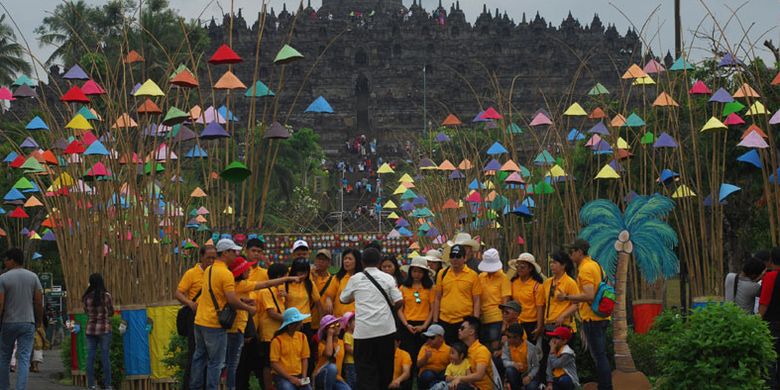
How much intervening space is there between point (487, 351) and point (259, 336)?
1629 millimetres

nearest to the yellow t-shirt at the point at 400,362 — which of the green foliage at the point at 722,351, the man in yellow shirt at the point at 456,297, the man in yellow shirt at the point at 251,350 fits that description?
the man in yellow shirt at the point at 456,297

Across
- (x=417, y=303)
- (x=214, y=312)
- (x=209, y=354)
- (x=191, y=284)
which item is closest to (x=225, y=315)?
(x=214, y=312)

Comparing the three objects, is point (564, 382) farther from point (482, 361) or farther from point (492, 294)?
point (492, 294)

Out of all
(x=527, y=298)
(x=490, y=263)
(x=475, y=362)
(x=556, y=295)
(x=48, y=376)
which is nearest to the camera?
(x=475, y=362)

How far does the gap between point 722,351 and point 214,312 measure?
3423mm

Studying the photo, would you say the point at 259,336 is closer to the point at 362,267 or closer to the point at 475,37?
the point at 362,267

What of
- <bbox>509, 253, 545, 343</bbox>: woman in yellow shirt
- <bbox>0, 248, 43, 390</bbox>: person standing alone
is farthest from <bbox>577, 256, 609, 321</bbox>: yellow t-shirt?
<bbox>0, 248, 43, 390</bbox>: person standing alone

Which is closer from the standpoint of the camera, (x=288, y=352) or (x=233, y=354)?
(x=288, y=352)

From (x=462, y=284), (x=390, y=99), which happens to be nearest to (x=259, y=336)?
(x=462, y=284)

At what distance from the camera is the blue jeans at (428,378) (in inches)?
432

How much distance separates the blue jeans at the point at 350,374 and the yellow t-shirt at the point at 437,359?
492mm

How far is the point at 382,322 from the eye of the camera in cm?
1015

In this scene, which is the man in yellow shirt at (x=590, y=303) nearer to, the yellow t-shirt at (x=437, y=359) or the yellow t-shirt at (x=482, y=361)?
the yellow t-shirt at (x=482, y=361)

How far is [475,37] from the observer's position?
81.6 m
